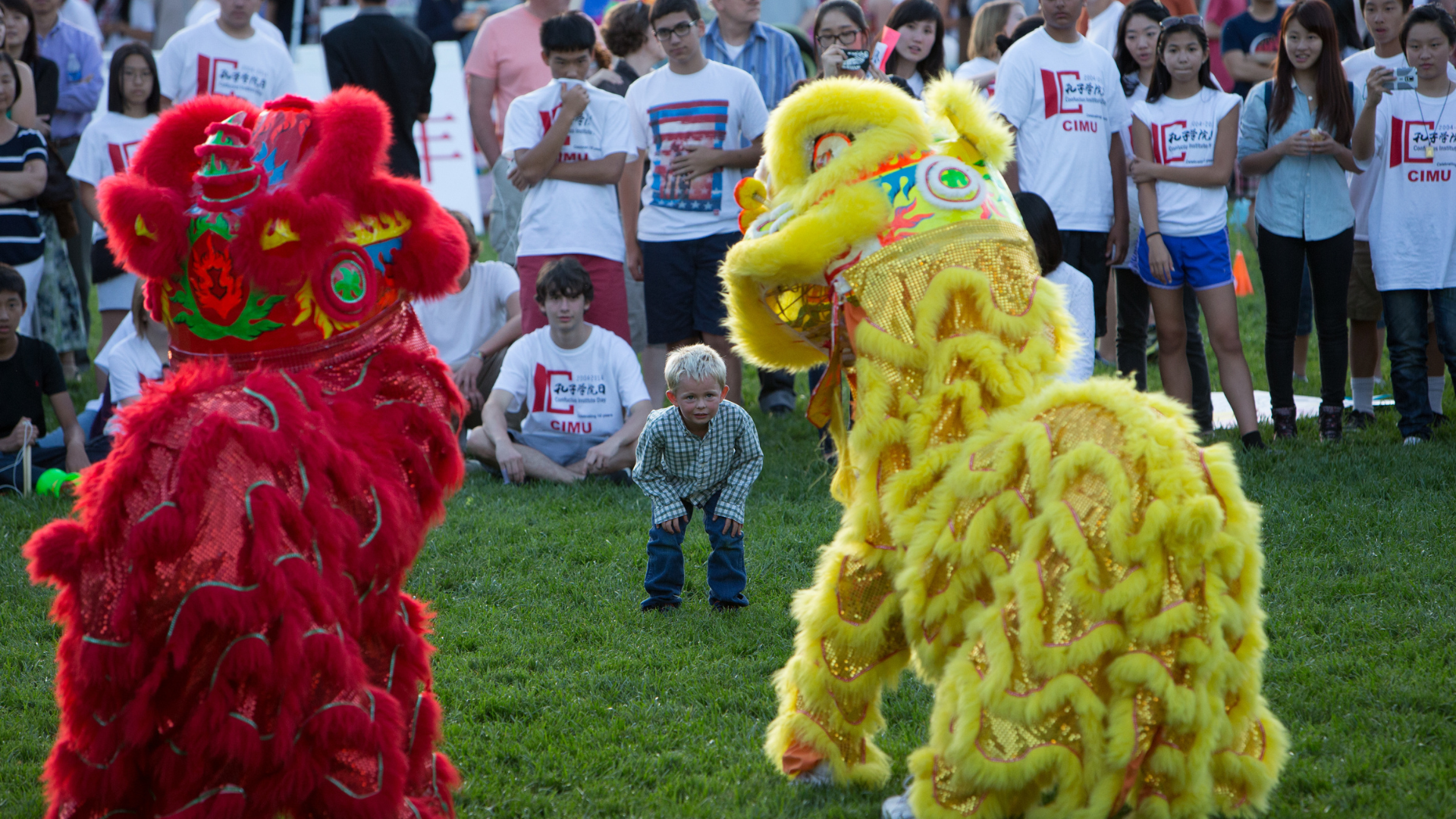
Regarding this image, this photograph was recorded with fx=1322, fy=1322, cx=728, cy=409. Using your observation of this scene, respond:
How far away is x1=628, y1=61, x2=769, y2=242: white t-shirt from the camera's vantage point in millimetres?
6383

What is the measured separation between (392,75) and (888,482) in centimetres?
542

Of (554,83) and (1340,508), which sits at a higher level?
(554,83)

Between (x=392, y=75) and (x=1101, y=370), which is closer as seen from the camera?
(x=392, y=75)

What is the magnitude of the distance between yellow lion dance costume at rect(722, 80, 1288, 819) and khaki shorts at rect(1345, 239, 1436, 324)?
15.2 ft

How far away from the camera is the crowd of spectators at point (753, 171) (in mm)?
6031

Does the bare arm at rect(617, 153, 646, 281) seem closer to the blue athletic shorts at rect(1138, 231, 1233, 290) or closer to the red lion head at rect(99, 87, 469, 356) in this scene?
the blue athletic shorts at rect(1138, 231, 1233, 290)

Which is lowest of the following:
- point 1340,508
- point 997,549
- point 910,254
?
point 1340,508

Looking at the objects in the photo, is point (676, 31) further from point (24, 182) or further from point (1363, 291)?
point (1363, 291)

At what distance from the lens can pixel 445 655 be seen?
4008 millimetres

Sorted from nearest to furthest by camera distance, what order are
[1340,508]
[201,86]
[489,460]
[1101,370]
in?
[1340,508], [489,460], [201,86], [1101,370]

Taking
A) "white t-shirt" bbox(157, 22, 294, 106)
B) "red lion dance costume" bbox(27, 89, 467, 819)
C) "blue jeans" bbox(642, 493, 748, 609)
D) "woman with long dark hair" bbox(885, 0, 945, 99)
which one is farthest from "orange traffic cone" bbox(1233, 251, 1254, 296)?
"red lion dance costume" bbox(27, 89, 467, 819)

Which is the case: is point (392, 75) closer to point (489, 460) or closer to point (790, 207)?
point (489, 460)

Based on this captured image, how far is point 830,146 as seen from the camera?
9.02ft

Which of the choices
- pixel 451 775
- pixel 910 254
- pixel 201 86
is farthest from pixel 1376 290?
pixel 201 86
